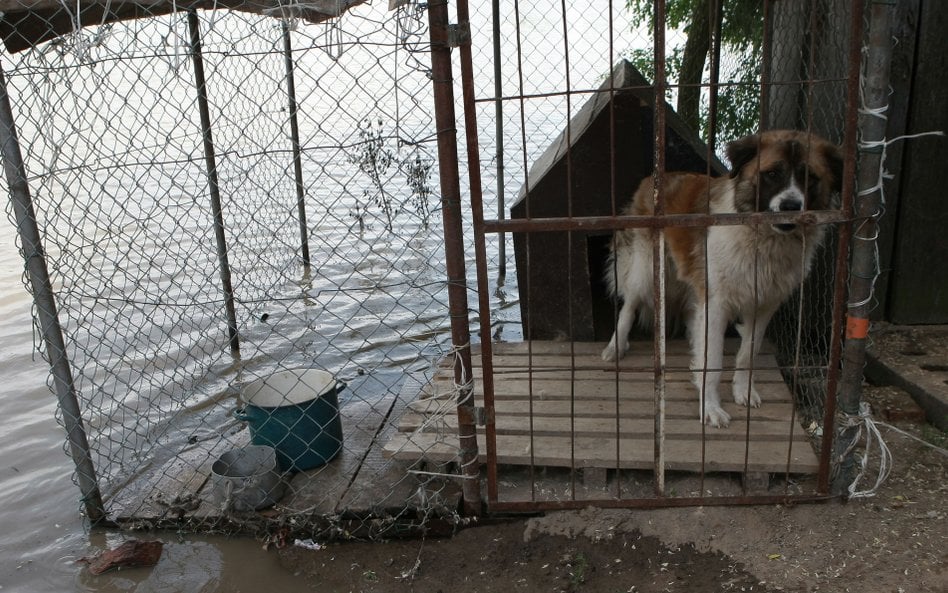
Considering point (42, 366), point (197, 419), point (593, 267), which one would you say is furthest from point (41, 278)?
point (593, 267)

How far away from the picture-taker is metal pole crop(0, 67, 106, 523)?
301cm

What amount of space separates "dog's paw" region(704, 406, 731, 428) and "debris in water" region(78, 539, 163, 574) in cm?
276

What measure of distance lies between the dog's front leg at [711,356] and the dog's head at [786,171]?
583 mm

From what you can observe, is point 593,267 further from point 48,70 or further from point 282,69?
point 282,69

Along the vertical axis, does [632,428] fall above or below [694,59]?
below

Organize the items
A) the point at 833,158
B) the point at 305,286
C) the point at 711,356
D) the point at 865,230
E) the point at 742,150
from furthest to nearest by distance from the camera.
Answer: the point at 305,286 < the point at 711,356 < the point at 742,150 < the point at 833,158 < the point at 865,230

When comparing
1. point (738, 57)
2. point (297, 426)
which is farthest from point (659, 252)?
point (738, 57)

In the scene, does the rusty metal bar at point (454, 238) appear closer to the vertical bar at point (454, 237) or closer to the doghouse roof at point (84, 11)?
the vertical bar at point (454, 237)

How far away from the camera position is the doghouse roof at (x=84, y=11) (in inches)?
113

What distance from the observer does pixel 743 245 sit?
3562mm

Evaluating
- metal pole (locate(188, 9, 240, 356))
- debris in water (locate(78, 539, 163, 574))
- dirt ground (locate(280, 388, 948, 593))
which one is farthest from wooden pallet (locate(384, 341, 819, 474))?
metal pole (locate(188, 9, 240, 356))

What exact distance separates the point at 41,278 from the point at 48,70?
0.92m

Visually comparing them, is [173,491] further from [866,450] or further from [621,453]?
[866,450]

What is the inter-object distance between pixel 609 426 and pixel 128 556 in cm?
239
